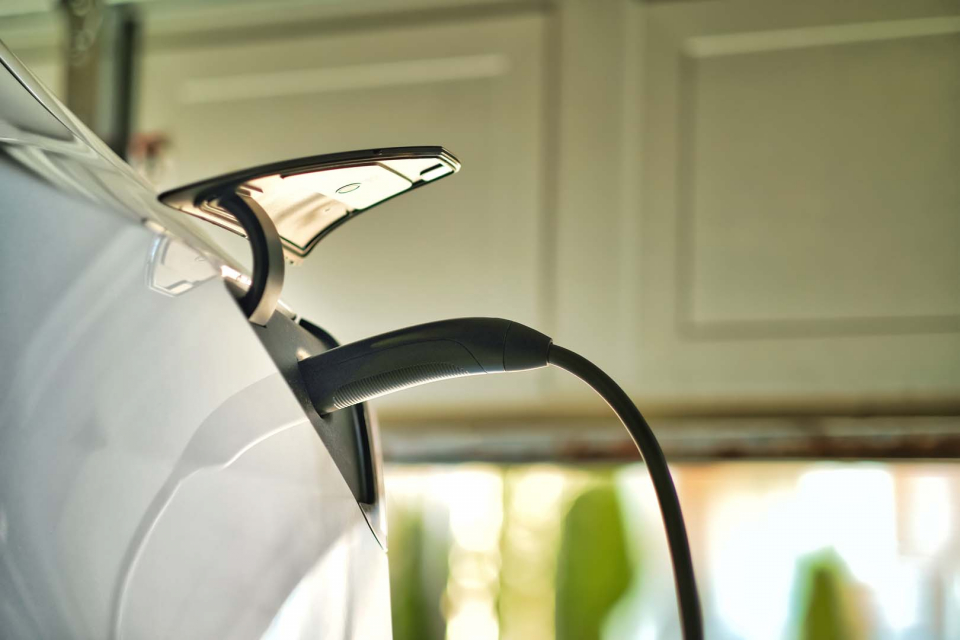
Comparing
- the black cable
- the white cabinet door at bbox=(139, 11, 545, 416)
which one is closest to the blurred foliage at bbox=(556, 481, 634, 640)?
the white cabinet door at bbox=(139, 11, 545, 416)

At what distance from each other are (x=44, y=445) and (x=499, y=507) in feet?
4.13

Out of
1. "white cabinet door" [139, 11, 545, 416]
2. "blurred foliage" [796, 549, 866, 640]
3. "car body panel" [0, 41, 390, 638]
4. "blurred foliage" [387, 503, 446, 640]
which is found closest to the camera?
"car body panel" [0, 41, 390, 638]

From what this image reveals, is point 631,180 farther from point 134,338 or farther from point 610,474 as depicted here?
point 134,338

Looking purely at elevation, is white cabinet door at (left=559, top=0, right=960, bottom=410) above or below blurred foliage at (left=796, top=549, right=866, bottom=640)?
above

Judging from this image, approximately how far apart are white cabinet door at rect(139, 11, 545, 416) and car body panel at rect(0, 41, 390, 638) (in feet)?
2.71

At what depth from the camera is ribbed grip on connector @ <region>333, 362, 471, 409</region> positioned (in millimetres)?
233

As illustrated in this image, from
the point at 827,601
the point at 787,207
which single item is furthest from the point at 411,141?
the point at 827,601

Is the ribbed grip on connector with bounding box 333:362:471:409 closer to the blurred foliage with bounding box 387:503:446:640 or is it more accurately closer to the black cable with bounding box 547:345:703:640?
the black cable with bounding box 547:345:703:640

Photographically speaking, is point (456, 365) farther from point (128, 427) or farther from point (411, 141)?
point (411, 141)

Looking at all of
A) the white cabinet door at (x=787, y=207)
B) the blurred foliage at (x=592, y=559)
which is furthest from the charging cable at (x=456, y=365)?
the blurred foliage at (x=592, y=559)

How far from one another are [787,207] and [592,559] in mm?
649

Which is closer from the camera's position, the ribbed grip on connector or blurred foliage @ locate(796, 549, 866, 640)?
the ribbed grip on connector

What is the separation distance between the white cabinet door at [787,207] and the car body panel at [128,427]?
32.5 inches

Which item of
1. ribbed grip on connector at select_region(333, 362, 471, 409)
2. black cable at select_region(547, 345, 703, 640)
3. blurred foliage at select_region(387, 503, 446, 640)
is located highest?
ribbed grip on connector at select_region(333, 362, 471, 409)
